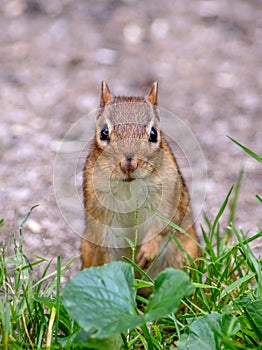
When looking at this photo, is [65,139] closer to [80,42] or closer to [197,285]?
[80,42]

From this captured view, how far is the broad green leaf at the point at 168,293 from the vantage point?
1.73 meters

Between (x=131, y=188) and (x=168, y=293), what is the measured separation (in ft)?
3.59

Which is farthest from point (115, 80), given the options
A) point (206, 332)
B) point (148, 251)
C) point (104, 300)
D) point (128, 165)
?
point (104, 300)

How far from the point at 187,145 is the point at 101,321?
2713mm

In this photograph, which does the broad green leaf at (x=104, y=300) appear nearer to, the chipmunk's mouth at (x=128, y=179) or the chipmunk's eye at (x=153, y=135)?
the chipmunk's mouth at (x=128, y=179)

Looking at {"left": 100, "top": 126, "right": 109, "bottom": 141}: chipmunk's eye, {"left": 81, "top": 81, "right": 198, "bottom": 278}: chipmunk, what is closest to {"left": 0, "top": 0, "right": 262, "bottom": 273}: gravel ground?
{"left": 81, "top": 81, "right": 198, "bottom": 278}: chipmunk

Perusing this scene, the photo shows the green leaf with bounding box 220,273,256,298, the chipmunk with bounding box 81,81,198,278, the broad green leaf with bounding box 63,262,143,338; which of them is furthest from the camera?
the chipmunk with bounding box 81,81,198,278

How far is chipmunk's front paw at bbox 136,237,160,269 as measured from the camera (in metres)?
2.99

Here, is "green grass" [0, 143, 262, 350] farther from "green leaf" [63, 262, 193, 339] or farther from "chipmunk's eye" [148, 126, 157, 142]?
"chipmunk's eye" [148, 126, 157, 142]

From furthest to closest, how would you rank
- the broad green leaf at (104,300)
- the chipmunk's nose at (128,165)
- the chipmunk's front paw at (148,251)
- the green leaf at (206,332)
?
the chipmunk's front paw at (148,251), the chipmunk's nose at (128,165), the green leaf at (206,332), the broad green leaf at (104,300)

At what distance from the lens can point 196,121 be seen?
4.75 meters

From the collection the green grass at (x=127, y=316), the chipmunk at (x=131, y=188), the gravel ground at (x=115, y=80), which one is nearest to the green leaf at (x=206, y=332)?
the green grass at (x=127, y=316)

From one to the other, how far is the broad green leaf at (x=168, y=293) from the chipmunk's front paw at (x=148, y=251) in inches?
45.4

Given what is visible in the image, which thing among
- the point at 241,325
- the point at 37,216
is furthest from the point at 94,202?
the point at 241,325
